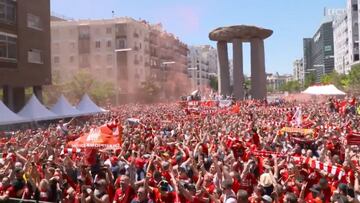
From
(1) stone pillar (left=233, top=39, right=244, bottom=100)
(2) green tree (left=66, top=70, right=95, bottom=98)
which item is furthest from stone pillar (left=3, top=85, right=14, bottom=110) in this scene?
(1) stone pillar (left=233, top=39, right=244, bottom=100)

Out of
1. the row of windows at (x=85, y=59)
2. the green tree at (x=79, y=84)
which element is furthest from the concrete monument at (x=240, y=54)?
the row of windows at (x=85, y=59)

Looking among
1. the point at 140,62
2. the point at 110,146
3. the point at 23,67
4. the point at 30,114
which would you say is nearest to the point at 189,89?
the point at 140,62

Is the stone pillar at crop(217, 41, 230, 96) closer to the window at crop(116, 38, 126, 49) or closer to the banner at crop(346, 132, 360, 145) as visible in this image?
the window at crop(116, 38, 126, 49)

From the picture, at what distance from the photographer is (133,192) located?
8039 mm

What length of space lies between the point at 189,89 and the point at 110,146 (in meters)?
103

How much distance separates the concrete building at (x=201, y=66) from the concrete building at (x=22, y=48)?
87566 mm

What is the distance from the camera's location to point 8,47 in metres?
34.9

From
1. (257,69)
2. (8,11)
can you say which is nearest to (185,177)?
(8,11)

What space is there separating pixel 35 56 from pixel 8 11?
14.7 ft

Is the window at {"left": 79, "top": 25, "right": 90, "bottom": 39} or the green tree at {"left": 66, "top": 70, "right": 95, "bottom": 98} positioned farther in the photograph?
the window at {"left": 79, "top": 25, "right": 90, "bottom": 39}

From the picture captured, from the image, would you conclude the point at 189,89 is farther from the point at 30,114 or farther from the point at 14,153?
the point at 14,153

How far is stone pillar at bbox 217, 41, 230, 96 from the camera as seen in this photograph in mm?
60500

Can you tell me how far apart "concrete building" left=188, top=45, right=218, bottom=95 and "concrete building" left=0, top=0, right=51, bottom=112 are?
87.6 metres

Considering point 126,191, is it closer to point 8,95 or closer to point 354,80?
point 8,95
